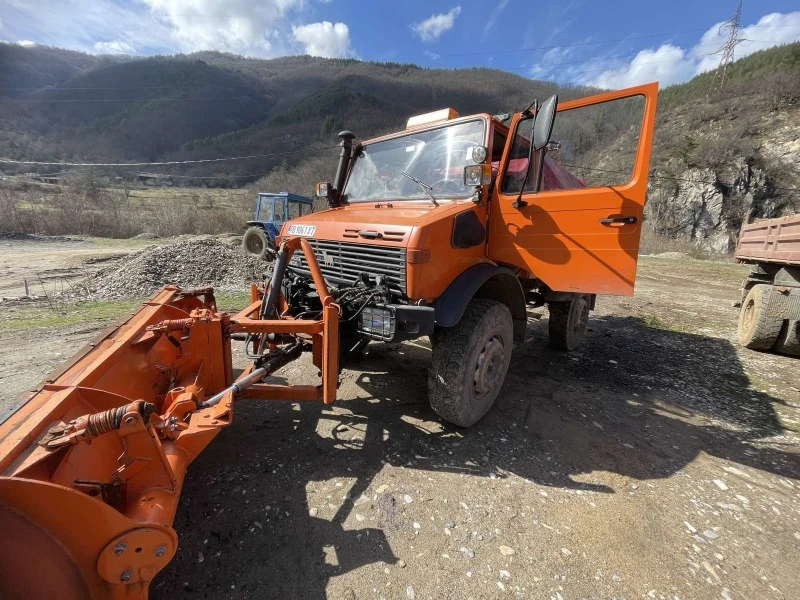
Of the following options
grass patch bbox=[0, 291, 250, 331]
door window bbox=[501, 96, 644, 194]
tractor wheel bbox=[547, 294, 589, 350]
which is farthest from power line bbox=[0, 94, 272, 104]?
door window bbox=[501, 96, 644, 194]

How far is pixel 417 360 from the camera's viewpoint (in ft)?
15.6

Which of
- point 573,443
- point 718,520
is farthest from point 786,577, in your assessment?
point 573,443

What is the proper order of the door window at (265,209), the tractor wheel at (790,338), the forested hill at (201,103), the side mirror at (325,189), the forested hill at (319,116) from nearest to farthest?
the side mirror at (325,189) < the tractor wheel at (790,338) < the door window at (265,209) < the forested hill at (319,116) < the forested hill at (201,103)

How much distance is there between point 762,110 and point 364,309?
4787cm

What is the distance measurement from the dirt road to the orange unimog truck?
0.57 m

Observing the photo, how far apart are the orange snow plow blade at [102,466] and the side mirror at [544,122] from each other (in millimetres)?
2599

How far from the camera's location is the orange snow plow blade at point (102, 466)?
4.18 ft

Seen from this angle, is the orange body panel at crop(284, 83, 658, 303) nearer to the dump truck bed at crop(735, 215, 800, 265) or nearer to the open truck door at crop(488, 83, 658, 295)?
the open truck door at crop(488, 83, 658, 295)

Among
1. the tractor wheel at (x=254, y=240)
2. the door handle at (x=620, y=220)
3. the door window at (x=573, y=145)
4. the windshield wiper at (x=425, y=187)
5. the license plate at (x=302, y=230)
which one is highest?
the door window at (x=573, y=145)

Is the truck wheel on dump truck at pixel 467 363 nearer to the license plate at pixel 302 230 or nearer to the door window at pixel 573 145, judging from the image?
the door window at pixel 573 145

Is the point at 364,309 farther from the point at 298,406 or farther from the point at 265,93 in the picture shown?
the point at 265,93

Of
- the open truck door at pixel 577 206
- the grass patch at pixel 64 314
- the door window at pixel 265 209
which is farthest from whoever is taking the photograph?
the door window at pixel 265 209

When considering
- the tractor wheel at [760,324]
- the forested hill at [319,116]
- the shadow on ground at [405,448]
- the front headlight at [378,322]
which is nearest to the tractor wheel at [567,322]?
the shadow on ground at [405,448]

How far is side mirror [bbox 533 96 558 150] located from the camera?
266 centimetres
